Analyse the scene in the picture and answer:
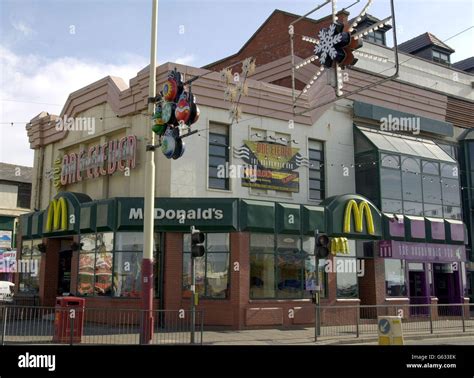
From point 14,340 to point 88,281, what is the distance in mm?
6785

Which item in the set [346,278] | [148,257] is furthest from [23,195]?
[148,257]

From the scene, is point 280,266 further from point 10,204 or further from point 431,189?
point 10,204

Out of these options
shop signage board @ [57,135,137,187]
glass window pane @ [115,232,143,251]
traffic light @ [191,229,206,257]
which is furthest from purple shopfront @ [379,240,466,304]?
shop signage board @ [57,135,137,187]

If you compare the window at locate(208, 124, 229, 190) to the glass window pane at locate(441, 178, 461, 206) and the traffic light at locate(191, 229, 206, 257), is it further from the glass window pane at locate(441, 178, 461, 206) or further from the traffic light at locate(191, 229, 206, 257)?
the glass window pane at locate(441, 178, 461, 206)

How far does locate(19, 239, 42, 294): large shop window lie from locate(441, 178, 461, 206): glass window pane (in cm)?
1933

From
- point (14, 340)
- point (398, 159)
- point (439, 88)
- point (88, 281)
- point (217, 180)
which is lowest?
point (14, 340)

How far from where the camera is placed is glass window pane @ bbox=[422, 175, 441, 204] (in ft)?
81.5

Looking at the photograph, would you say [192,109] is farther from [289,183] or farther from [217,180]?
[289,183]

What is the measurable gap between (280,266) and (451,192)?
10.7m

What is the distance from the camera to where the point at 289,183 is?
22.0m

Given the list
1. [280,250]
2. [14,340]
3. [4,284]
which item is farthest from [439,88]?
[4,284]

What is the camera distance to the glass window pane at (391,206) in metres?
23.3

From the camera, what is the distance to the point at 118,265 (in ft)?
65.5

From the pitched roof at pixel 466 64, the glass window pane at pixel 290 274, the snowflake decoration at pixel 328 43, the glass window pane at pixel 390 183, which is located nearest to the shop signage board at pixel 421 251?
the glass window pane at pixel 390 183
